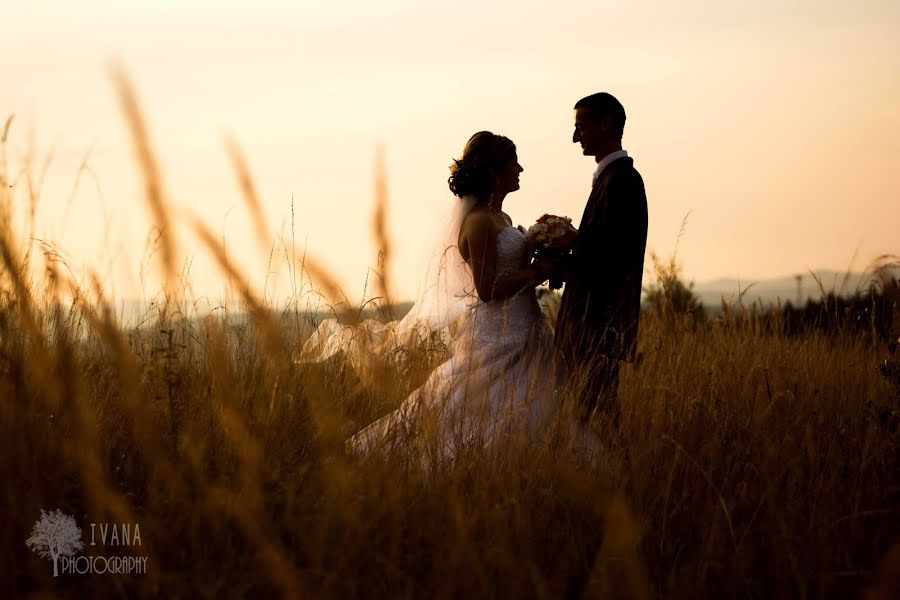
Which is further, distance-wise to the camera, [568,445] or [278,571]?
[568,445]

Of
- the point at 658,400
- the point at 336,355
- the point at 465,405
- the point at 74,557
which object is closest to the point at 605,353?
the point at 658,400

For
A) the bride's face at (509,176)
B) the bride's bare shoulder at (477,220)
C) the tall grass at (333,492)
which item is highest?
the bride's face at (509,176)

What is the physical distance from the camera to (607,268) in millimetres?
4898

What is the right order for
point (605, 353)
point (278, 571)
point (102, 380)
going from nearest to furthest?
point (278, 571) → point (102, 380) → point (605, 353)

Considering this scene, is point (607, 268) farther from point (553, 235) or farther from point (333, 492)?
point (333, 492)

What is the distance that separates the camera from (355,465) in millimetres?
3434

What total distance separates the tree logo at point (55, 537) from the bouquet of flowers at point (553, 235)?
281 cm

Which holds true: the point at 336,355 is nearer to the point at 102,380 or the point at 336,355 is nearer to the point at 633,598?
the point at 102,380

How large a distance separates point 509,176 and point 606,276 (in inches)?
33.7

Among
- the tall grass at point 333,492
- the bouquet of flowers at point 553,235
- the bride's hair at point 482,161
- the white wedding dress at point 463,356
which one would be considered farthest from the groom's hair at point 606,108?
the tall grass at point 333,492

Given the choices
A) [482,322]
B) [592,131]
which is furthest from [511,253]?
[592,131]

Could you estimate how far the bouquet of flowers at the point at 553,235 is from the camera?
4855mm

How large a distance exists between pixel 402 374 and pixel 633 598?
8.10 feet

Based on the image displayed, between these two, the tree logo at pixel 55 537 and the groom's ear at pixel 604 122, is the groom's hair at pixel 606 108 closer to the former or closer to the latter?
the groom's ear at pixel 604 122
